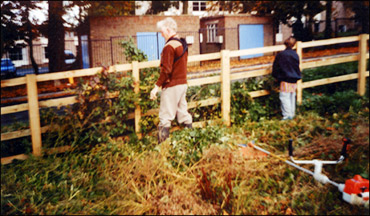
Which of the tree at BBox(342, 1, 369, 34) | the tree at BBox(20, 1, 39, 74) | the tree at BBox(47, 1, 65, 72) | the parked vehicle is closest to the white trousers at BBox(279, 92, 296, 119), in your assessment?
the tree at BBox(20, 1, 39, 74)

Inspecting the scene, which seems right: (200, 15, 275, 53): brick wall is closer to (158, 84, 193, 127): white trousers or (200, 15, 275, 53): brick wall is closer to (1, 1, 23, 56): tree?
(158, 84, 193, 127): white trousers

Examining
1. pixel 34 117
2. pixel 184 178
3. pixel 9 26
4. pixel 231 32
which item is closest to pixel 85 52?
pixel 9 26

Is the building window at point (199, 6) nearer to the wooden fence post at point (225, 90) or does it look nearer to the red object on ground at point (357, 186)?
the wooden fence post at point (225, 90)

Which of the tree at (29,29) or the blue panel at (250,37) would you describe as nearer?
the blue panel at (250,37)

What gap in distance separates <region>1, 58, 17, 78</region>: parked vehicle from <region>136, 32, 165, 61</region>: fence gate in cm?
691

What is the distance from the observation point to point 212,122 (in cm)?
519

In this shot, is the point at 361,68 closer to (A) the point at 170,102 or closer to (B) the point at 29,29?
(A) the point at 170,102

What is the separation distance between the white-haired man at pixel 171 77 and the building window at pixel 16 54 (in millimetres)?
7737

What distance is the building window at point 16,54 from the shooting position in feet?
34.4

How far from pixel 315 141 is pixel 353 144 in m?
0.44

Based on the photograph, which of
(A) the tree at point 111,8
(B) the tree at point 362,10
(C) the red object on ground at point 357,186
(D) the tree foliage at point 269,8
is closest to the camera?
(C) the red object on ground at point 357,186

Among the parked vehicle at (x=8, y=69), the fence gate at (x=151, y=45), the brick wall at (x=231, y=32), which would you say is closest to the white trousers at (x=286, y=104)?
the brick wall at (x=231, y=32)

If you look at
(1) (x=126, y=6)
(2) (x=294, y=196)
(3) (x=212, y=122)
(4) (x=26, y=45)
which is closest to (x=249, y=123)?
(3) (x=212, y=122)

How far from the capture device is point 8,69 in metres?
11.8
